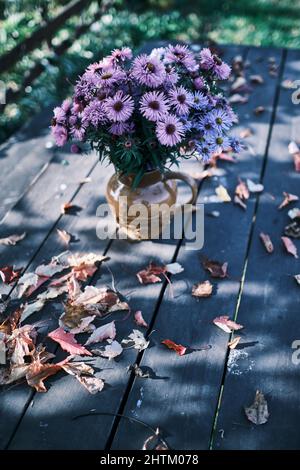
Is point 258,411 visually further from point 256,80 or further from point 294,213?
point 256,80

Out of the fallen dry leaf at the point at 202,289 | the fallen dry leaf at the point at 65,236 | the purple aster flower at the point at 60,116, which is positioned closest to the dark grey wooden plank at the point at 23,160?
the fallen dry leaf at the point at 65,236

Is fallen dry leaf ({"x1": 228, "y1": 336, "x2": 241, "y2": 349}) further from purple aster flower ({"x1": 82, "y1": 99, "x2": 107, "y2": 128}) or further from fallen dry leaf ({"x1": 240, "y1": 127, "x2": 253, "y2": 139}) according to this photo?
fallen dry leaf ({"x1": 240, "y1": 127, "x2": 253, "y2": 139})

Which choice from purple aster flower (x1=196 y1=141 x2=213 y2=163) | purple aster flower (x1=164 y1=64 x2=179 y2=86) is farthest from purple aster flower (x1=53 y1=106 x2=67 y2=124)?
purple aster flower (x1=196 y1=141 x2=213 y2=163)

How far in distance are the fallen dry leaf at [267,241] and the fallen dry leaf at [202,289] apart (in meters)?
0.31

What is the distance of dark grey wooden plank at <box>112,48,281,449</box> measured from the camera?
1504mm

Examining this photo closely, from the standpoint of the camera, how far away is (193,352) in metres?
1.71

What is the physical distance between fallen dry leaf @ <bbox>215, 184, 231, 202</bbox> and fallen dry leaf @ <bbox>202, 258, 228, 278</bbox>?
15.9 inches

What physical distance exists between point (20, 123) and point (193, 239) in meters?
1.93

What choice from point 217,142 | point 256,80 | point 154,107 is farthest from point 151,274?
point 256,80

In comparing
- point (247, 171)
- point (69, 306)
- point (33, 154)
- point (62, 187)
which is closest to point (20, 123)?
point (33, 154)

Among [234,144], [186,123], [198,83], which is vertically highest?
[198,83]

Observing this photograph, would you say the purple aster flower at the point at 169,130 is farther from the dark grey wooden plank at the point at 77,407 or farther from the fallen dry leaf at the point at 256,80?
the fallen dry leaf at the point at 256,80

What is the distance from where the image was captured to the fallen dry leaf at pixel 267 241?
2.07 metres

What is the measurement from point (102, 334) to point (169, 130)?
2.36 feet
